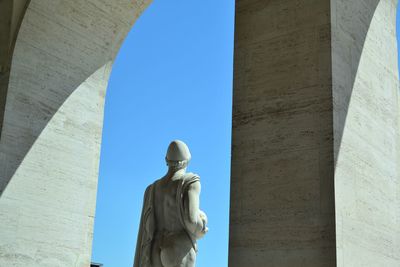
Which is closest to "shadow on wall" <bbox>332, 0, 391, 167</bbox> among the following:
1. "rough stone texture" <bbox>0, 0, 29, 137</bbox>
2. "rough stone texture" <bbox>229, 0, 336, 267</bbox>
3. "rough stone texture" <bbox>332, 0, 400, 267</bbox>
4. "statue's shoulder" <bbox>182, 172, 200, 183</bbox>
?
"rough stone texture" <bbox>332, 0, 400, 267</bbox>

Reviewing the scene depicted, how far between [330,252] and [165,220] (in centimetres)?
162

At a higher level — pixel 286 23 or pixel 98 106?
pixel 98 106

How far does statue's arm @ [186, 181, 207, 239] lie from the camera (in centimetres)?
533

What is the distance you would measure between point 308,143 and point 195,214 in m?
1.57

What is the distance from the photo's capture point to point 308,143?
621 centimetres

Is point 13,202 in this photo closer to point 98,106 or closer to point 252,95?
point 98,106

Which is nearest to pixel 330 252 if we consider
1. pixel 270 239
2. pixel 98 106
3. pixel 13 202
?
pixel 270 239

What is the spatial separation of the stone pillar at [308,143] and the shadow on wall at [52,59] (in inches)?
229

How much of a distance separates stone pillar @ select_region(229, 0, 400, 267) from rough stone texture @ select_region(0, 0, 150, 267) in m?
5.81

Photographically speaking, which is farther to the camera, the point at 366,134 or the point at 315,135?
the point at 366,134

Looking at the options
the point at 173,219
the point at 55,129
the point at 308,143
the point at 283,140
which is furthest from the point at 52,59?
the point at 173,219

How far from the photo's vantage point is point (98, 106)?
13094 millimetres

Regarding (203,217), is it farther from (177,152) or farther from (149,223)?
(177,152)

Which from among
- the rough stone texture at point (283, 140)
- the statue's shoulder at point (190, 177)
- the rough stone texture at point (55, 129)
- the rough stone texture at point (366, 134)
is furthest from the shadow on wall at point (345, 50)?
the rough stone texture at point (55, 129)
